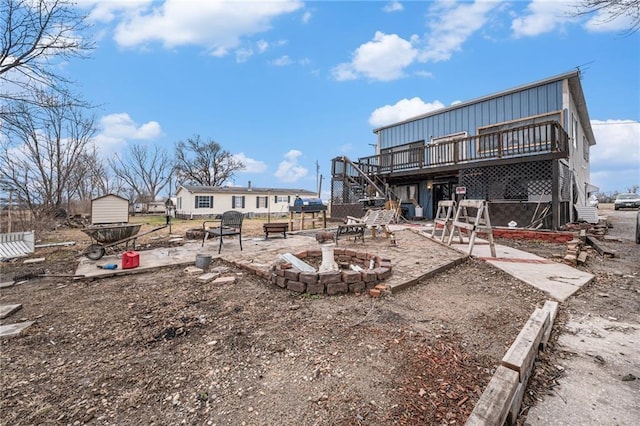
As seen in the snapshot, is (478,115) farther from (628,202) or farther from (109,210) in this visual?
(628,202)

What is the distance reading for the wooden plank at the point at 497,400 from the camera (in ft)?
4.34

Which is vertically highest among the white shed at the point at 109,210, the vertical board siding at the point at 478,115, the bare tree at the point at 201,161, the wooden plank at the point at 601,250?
Answer: the bare tree at the point at 201,161

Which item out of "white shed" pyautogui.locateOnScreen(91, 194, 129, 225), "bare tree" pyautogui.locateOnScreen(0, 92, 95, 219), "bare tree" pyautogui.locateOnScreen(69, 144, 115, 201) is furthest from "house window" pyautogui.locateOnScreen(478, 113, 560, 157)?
"bare tree" pyautogui.locateOnScreen(69, 144, 115, 201)

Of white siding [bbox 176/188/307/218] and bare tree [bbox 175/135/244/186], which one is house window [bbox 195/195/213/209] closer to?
white siding [bbox 176/188/307/218]

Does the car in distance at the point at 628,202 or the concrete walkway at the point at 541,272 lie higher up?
the car in distance at the point at 628,202

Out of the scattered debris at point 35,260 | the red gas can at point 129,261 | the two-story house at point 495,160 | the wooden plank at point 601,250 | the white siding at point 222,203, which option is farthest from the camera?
the white siding at point 222,203

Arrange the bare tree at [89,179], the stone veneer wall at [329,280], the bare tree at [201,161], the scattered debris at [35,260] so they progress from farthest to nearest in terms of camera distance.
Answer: the bare tree at [201,161] → the bare tree at [89,179] → the scattered debris at [35,260] → the stone veneer wall at [329,280]

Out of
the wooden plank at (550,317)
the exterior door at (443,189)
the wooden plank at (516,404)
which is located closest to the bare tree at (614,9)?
the wooden plank at (550,317)

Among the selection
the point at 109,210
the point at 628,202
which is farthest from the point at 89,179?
the point at 628,202

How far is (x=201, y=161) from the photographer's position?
37.7 metres

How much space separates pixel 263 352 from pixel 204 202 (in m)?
27.6

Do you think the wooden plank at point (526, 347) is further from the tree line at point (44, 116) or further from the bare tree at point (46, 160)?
the bare tree at point (46, 160)

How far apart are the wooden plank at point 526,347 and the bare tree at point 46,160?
14817 millimetres

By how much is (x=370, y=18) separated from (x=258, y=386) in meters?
11.3
